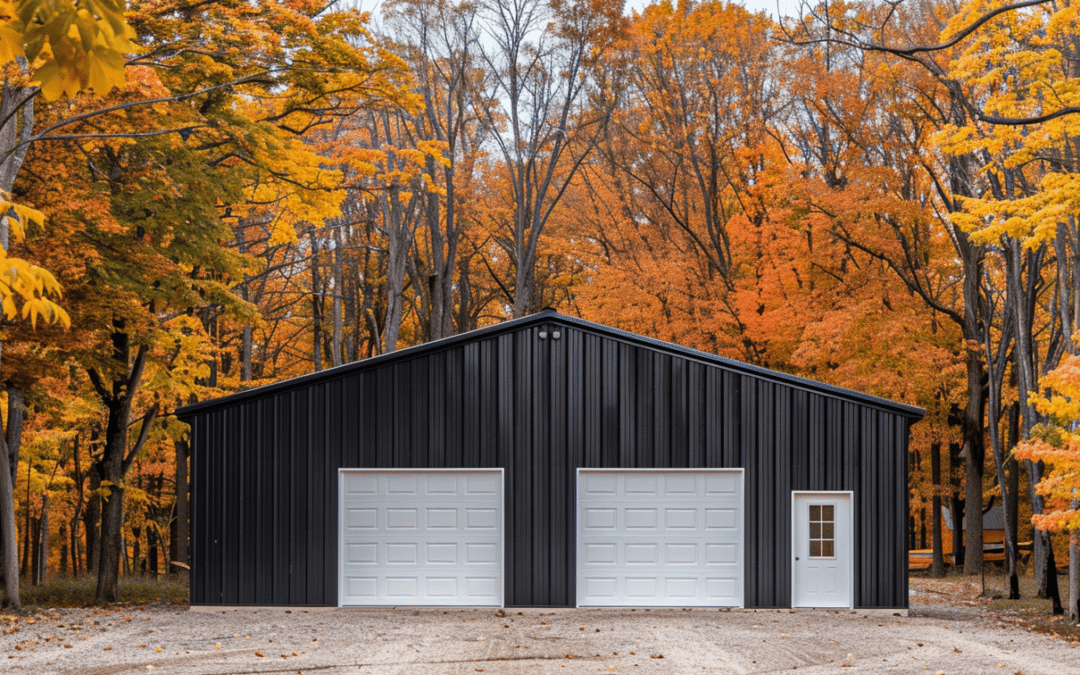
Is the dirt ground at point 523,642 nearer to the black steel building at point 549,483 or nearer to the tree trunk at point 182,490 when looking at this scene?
the black steel building at point 549,483

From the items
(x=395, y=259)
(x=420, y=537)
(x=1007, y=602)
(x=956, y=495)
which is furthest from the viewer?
(x=956, y=495)

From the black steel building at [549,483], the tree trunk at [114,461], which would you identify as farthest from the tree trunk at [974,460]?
the tree trunk at [114,461]

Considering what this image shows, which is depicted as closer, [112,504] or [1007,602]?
[1007,602]

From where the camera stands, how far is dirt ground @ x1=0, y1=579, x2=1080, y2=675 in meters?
9.29

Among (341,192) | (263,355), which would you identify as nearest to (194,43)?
(341,192)

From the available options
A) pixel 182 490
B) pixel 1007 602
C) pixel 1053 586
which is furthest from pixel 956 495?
pixel 182 490

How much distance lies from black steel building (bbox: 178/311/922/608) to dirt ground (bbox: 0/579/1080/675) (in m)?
0.45

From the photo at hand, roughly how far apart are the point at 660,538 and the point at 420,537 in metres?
3.43

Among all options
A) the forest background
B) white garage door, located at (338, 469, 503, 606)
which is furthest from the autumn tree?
white garage door, located at (338, 469, 503, 606)

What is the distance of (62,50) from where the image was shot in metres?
2.95

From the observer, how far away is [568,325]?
14.4 metres

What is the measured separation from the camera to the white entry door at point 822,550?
46.0ft

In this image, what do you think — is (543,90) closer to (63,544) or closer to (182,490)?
(182,490)

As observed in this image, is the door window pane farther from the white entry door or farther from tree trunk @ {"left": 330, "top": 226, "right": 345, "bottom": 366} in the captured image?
tree trunk @ {"left": 330, "top": 226, "right": 345, "bottom": 366}
